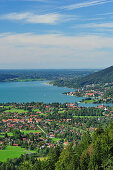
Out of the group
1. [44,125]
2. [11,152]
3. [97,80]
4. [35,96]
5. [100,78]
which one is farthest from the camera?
[100,78]

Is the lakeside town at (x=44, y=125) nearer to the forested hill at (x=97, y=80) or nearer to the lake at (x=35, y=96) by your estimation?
the lake at (x=35, y=96)

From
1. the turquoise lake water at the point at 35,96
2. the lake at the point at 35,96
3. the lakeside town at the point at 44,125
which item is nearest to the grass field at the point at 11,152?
the lakeside town at the point at 44,125

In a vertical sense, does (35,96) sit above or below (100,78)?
below

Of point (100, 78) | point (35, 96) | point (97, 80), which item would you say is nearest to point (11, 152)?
point (35, 96)

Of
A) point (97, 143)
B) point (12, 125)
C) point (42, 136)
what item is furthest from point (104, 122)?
point (97, 143)

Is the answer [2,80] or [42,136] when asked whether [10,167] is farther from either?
[2,80]

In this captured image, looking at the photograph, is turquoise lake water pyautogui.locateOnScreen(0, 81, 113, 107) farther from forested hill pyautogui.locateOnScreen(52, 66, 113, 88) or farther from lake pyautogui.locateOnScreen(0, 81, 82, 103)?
forested hill pyautogui.locateOnScreen(52, 66, 113, 88)

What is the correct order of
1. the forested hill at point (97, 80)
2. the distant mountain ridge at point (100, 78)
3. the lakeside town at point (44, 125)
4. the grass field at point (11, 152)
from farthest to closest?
the distant mountain ridge at point (100, 78) → the forested hill at point (97, 80) → the lakeside town at point (44, 125) → the grass field at point (11, 152)

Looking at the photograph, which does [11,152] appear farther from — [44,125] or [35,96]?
[35,96]

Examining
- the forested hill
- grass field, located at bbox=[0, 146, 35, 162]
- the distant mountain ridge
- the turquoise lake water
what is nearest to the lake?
the turquoise lake water

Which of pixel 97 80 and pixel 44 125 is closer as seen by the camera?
pixel 44 125
